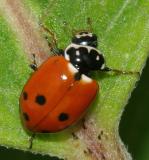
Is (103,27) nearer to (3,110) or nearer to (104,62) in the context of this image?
(104,62)

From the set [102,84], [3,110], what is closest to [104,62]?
[102,84]

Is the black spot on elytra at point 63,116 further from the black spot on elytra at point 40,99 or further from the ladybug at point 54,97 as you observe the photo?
the black spot on elytra at point 40,99

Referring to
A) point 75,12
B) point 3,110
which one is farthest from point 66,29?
point 3,110

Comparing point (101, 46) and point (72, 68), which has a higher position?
point (101, 46)

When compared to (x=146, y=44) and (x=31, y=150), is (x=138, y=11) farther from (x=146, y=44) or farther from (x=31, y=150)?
(x=31, y=150)

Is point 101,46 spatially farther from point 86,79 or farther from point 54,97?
point 54,97

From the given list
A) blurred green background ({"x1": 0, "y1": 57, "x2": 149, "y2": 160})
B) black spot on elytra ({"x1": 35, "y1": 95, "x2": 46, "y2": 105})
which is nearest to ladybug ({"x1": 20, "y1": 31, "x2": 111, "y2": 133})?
black spot on elytra ({"x1": 35, "y1": 95, "x2": 46, "y2": 105})

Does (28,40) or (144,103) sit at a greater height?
(28,40)

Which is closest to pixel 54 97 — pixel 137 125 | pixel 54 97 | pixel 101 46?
pixel 54 97
